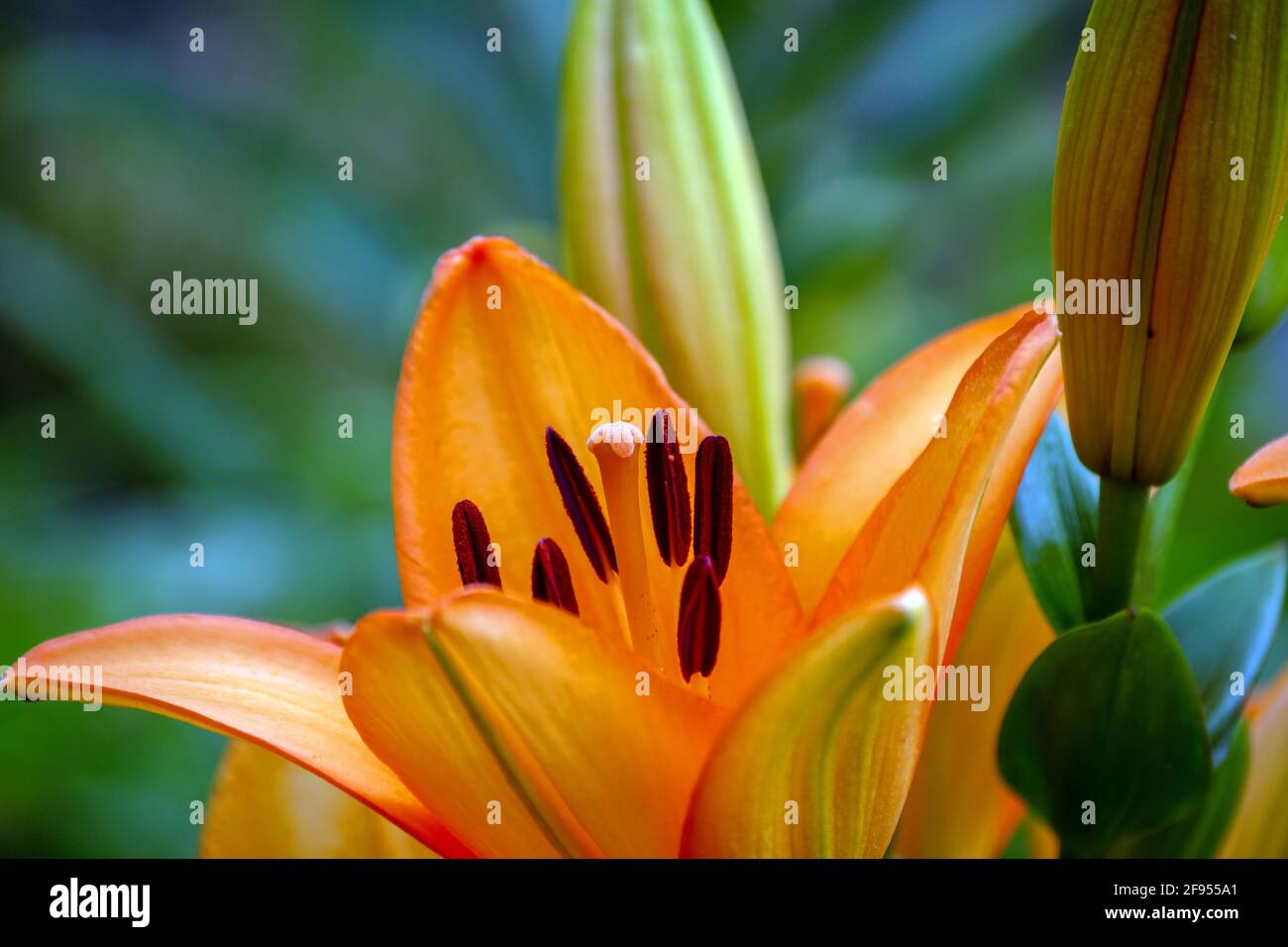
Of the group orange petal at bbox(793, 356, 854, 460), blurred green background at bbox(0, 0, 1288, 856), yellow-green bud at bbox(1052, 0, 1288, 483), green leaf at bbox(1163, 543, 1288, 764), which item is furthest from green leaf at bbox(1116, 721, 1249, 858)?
blurred green background at bbox(0, 0, 1288, 856)

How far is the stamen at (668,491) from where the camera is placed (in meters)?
0.51

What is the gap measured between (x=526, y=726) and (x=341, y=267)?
2.97 ft

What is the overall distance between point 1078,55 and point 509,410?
0.23m

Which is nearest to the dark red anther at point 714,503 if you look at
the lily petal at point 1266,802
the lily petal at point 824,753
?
the lily petal at point 824,753

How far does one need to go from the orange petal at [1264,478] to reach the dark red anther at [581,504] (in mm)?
214

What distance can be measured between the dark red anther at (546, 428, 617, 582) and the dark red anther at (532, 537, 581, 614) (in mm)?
14

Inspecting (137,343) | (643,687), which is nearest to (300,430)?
(137,343)

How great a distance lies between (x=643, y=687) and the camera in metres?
0.39

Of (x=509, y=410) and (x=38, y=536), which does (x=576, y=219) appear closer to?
(x=509, y=410)

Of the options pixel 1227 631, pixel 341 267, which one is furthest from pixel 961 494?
pixel 341 267

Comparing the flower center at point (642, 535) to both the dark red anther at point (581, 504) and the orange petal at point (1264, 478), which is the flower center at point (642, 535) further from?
the orange petal at point (1264, 478)

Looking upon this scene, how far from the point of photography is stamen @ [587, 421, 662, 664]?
487 millimetres

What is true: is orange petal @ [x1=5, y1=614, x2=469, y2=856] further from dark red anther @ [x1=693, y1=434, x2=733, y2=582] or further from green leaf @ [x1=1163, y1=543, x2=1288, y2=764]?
green leaf @ [x1=1163, y1=543, x2=1288, y2=764]

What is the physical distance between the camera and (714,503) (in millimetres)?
498
